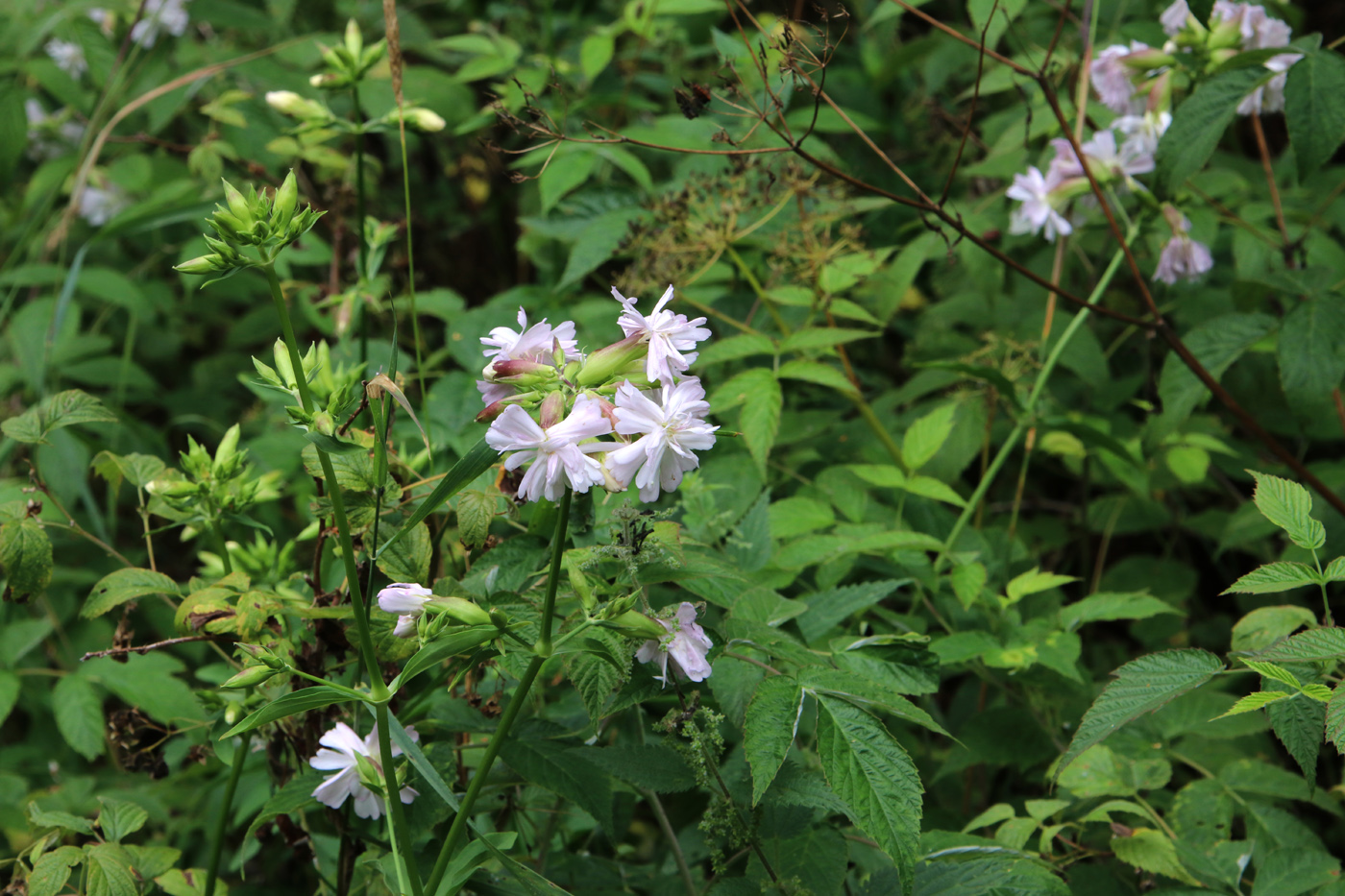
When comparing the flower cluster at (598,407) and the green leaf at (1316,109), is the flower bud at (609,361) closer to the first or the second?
the flower cluster at (598,407)

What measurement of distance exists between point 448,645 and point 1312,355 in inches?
63.2

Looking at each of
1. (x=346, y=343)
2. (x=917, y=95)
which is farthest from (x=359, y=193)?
(x=917, y=95)

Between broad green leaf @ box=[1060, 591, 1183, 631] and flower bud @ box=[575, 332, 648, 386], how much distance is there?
3.05 feet

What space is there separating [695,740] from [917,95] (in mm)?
2383

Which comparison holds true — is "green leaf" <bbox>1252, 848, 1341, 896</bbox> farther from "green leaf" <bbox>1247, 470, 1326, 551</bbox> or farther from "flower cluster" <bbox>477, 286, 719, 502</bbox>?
"flower cluster" <bbox>477, 286, 719, 502</bbox>

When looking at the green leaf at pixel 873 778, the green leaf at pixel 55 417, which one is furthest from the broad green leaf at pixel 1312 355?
the green leaf at pixel 55 417

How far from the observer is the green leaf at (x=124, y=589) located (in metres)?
Result: 1.22

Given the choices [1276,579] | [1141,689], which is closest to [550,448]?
[1141,689]

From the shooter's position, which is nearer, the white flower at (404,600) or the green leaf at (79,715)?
the white flower at (404,600)

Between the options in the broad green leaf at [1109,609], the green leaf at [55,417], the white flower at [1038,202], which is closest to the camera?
the green leaf at [55,417]

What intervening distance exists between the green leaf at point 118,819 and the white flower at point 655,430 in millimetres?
869

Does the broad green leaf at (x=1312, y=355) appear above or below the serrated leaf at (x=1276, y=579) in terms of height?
below

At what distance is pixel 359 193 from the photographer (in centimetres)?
159

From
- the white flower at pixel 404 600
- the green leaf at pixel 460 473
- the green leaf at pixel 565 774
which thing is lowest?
the green leaf at pixel 565 774
